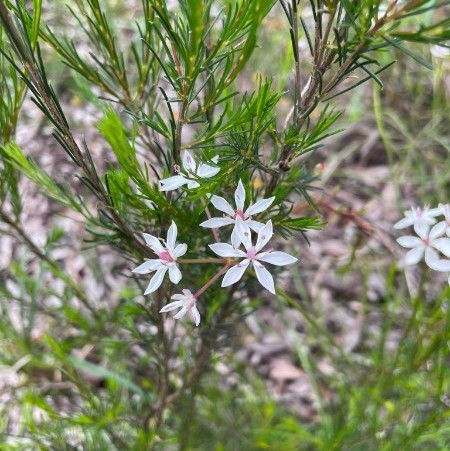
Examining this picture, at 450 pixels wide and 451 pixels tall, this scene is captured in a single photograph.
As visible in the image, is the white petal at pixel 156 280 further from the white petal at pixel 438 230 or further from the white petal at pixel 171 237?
the white petal at pixel 438 230

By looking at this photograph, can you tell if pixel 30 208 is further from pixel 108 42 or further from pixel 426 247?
pixel 426 247

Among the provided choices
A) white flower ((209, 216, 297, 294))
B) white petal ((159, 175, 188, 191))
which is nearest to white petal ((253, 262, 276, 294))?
white flower ((209, 216, 297, 294))

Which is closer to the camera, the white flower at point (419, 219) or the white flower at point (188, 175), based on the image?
the white flower at point (188, 175)

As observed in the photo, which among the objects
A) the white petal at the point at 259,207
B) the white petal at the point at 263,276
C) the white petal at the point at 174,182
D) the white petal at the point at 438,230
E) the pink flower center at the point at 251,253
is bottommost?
the white petal at the point at 263,276

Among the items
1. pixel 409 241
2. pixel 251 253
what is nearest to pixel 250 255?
pixel 251 253

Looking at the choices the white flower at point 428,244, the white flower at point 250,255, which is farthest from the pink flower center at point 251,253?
the white flower at point 428,244

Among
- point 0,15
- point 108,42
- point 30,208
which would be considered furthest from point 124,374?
point 30,208

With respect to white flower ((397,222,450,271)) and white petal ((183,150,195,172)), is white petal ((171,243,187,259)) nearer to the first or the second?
white petal ((183,150,195,172))
